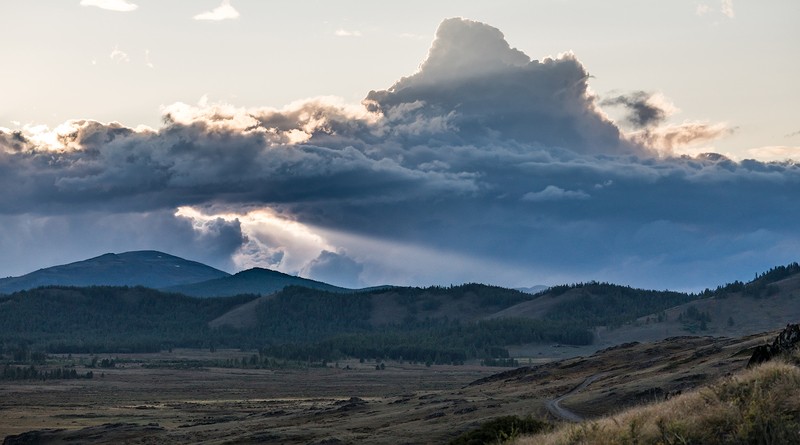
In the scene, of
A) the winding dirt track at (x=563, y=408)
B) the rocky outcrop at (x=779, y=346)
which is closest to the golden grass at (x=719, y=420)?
the rocky outcrop at (x=779, y=346)

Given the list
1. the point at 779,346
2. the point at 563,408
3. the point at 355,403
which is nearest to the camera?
the point at 779,346

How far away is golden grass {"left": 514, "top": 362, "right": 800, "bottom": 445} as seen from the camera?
24562 millimetres

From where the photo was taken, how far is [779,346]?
39281mm

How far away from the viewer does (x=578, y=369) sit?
109 metres

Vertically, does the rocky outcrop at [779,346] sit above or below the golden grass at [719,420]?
above

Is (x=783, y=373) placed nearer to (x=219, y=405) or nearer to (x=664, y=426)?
(x=664, y=426)

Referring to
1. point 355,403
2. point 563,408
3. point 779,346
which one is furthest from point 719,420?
point 355,403

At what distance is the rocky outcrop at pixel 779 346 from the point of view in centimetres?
3869

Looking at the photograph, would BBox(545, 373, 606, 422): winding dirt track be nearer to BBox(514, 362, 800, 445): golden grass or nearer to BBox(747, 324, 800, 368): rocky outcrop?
BBox(747, 324, 800, 368): rocky outcrop

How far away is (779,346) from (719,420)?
15.2m

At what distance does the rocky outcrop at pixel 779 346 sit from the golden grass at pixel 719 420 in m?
10.4

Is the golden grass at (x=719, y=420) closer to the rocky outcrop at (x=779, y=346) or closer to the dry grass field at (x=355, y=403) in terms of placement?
the dry grass field at (x=355, y=403)

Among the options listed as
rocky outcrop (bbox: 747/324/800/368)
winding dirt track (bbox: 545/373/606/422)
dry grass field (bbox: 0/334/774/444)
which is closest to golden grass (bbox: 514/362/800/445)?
dry grass field (bbox: 0/334/774/444)

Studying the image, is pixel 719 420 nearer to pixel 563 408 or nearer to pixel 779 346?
pixel 779 346
